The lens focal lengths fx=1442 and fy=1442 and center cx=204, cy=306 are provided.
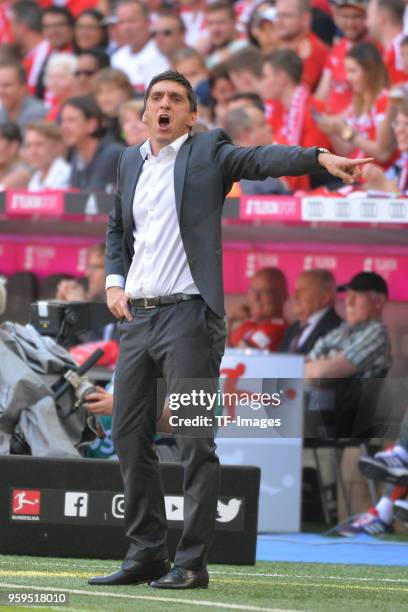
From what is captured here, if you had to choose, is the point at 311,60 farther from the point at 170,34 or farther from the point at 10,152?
the point at 10,152

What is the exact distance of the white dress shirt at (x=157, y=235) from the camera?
5.81m

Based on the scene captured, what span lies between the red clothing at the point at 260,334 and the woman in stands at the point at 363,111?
149 centimetres

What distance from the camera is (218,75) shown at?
1340cm

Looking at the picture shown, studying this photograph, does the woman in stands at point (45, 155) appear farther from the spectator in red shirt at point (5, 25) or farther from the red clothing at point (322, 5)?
the spectator in red shirt at point (5, 25)

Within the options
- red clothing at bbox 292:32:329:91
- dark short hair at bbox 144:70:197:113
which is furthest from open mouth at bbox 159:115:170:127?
red clothing at bbox 292:32:329:91

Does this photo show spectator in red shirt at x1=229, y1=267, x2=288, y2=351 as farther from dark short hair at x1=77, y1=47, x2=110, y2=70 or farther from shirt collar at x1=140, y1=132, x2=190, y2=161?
shirt collar at x1=140, y1=132, x2=190, y2=161

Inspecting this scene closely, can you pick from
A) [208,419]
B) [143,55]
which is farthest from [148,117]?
[143,55]

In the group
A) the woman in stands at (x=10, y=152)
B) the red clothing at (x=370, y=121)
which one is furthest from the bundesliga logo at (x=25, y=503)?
the woman in stands at (x=10, y=152)

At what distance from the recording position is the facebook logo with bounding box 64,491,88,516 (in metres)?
7.31

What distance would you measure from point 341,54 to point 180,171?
24.2 ft

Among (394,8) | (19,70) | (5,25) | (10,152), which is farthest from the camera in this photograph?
(5,25)

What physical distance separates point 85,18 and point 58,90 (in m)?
1.05

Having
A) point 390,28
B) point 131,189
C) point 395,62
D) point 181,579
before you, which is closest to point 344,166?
point 131,189

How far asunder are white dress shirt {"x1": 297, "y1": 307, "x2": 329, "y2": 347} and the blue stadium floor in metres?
1.75
